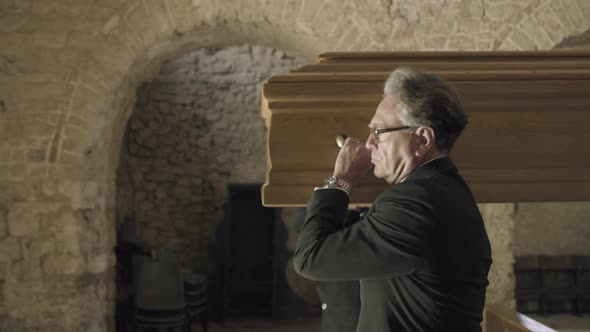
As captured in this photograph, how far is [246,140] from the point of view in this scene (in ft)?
23.2

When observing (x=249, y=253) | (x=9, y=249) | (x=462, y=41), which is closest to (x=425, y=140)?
(x=462, y=41)

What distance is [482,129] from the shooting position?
157 cm

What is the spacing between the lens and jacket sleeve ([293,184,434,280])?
1.31 metres

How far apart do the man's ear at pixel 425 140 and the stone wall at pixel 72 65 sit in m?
2.44

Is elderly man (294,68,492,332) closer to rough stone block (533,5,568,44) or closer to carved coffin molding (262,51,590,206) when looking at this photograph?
carved coffin molding (262,51,590,206)

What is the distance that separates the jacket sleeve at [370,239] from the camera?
131cm

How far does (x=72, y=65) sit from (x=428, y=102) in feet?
10.2

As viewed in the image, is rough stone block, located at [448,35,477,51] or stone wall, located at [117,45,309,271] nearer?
rough stone block, located at [448,35,477,51]

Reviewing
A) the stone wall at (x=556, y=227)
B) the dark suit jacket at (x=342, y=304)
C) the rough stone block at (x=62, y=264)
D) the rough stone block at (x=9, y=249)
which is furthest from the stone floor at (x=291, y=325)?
the dark suit jacket at (x=342, y=304)

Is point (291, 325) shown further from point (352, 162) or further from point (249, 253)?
point (352, 162)

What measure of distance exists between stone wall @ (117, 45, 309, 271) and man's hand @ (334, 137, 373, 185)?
552 centimetres

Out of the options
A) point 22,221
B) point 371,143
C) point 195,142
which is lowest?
point 22,221

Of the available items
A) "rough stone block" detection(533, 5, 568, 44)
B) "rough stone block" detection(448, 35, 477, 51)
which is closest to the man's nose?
"rough stone block" detection(448, 35, 477, 51)

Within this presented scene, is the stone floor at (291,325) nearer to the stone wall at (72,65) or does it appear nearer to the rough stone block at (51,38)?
the stone wall at (72,65)
